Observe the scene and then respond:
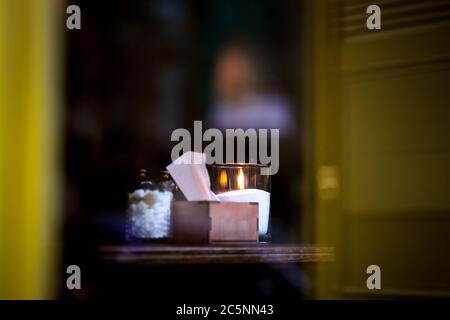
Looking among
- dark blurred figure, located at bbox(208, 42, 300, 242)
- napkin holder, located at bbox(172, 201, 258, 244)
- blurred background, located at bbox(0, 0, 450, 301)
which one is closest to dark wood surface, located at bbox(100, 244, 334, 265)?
napkin holder, located at bbox(172, 201, 258, 244)

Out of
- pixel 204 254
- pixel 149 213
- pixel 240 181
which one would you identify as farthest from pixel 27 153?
pixel 204 254

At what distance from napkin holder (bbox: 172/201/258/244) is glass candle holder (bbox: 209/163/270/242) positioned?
0.56ft

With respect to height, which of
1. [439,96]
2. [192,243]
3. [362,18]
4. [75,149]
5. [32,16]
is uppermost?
[362,18]

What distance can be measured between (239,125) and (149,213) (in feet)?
5.22

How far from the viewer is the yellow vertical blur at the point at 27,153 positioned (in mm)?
1943

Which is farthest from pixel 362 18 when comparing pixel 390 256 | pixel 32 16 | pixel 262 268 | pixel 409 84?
pixel 32 16

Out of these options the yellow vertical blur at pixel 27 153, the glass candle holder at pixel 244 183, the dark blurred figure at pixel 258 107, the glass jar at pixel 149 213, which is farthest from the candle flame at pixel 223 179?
the dark blurred figure at pixel 258 107

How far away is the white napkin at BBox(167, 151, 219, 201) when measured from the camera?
1.77 metres

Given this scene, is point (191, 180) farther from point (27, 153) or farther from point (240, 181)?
point (27, 153)

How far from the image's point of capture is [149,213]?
5.47 feet

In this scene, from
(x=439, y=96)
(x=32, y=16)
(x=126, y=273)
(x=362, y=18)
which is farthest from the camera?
(x=362, y=18)

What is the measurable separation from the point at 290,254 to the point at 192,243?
25 centimetres

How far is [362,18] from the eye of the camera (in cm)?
291

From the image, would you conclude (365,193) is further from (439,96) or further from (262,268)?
(262,268)
